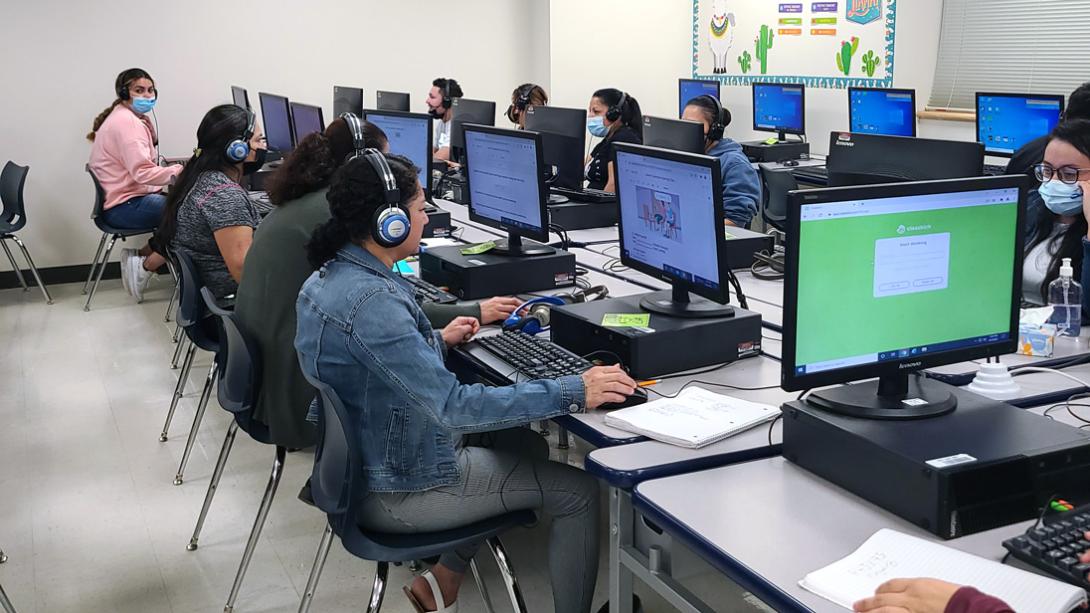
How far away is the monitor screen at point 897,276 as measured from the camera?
1.54 meters

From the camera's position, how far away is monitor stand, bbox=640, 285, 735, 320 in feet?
7.27

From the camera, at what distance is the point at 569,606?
211 cm

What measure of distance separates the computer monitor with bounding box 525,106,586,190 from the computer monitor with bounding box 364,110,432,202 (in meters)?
0.43

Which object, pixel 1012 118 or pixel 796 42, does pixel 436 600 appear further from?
pixel 796 42

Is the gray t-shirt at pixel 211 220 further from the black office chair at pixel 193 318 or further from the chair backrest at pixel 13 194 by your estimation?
the chair backrest at pixel 13 194

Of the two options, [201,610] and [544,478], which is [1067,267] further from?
[201,610]

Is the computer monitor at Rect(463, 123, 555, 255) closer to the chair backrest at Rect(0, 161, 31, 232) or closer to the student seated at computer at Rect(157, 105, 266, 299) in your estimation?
the student seated at computer at Rect(157, 105, 266, 299)

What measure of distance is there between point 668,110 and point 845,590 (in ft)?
23.2

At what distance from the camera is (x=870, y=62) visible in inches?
251

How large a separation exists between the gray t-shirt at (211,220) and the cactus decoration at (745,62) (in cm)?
507

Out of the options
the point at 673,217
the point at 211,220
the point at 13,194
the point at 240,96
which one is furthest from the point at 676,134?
the point at 13,194

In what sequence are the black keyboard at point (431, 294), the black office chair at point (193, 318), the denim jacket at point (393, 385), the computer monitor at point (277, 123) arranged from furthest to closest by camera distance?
the computer monitor at point (277, 123), the black office chair at point (193, 318), the black keyboard at point (431, 294), the denim jacket at point (393, 385)

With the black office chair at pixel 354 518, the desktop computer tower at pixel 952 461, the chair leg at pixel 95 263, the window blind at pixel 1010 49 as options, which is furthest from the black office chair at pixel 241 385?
the window blind at pixel 1010 49

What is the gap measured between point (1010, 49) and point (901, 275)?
188 inches
